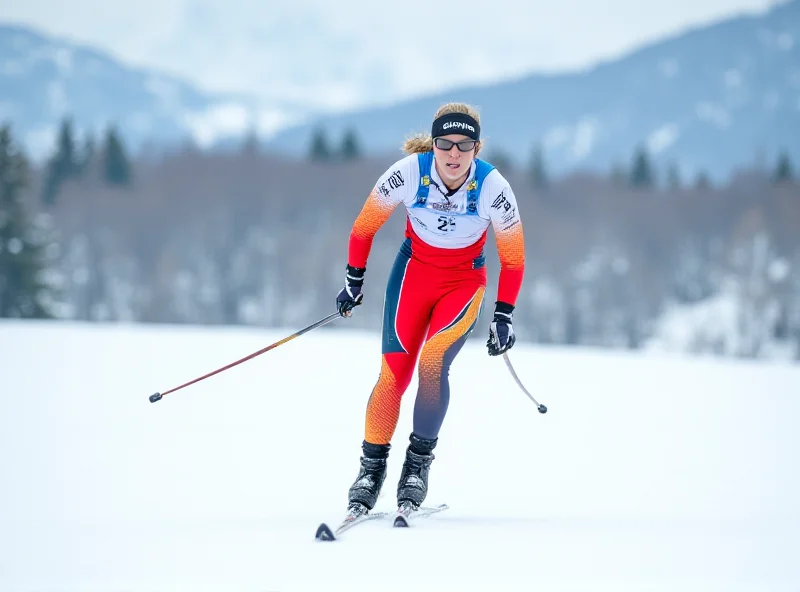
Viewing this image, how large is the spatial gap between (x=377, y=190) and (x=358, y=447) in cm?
260

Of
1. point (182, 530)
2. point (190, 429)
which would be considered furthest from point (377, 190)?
point (190, 429)

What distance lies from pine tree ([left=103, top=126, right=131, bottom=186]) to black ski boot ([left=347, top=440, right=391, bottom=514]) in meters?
56.1

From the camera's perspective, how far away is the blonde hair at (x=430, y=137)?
3947 mm

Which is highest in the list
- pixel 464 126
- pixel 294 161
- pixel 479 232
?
pixel 294 161

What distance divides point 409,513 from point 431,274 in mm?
1085

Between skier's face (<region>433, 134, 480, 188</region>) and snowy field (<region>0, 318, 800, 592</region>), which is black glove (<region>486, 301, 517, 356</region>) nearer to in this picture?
Answer: skier's face (<region>433, 134, 480, 188</region>)

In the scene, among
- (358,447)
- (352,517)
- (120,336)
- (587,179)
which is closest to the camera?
(352,517)

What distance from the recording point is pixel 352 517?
369cm

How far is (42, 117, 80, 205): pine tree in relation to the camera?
55.5 m

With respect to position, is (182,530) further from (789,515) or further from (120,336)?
(120,336)

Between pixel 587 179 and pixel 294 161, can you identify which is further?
pixel 587 179

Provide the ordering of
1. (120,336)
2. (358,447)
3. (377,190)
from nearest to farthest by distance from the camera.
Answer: (377,190), (358,447), (120,336)

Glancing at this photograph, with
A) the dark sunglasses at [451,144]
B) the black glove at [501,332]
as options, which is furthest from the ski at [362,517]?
the dark sunglasses at [451,144]

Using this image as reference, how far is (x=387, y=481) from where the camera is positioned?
508 cm
